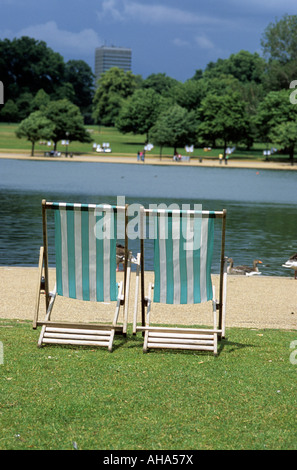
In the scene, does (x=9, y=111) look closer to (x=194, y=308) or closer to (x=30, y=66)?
(x=30, y=66)

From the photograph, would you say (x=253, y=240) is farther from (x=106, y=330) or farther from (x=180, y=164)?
(x=180, y=164)

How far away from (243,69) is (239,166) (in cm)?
8150

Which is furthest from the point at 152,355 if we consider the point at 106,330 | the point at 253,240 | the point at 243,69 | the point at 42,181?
the point at 243,69

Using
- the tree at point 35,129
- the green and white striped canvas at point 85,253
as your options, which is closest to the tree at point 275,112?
the tree at point 35,129

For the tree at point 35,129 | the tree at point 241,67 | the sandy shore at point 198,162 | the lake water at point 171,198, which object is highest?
→ the tree at point 241,67

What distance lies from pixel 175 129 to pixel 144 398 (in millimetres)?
76982

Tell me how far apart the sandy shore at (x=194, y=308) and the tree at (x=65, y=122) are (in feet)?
225

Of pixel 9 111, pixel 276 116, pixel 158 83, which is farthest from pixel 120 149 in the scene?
pixel 158 83

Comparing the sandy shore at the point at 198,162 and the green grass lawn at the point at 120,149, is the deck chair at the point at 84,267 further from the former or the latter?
the green grass lawn at the point at 120,149

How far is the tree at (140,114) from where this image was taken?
89250 mm

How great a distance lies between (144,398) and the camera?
4625 millimetres

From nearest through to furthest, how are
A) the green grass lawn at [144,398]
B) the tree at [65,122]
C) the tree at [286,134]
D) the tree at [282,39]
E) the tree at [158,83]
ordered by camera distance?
the green grass lawn at [144,398] < the tree at [286,134] < the tree at [65,122] < the tree at [282,39] < the tree at [158,83]

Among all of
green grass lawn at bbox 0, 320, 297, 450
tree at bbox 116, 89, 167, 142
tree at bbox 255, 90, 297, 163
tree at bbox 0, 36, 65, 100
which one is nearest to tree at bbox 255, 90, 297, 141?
tree at bbox 255, 90, 297, 163

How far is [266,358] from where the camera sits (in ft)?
19.0
